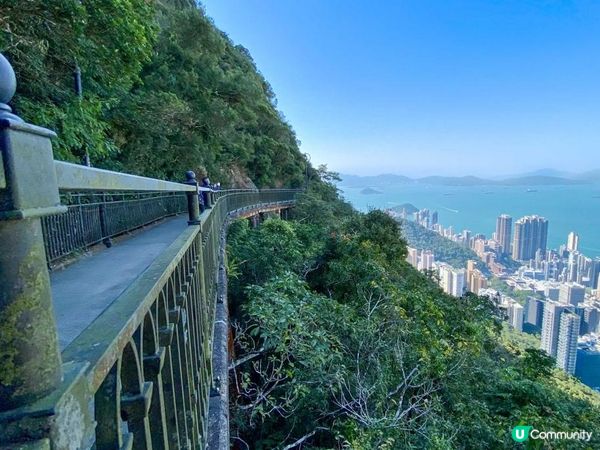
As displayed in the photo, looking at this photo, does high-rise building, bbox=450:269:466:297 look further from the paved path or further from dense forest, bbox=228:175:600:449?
the paved path

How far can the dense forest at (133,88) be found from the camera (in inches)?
212

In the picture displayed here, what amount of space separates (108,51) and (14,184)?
24.0 ft

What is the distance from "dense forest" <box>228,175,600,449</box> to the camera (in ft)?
16.3

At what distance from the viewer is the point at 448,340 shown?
7.85 metres

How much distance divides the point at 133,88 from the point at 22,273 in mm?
14616

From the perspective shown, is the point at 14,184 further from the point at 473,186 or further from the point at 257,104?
the point at 473,186

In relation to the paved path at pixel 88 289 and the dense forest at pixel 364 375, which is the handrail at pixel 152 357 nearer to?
the paved path at pixel 88 289

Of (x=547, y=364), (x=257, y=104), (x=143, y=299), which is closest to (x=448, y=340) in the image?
(x=547, y=364)

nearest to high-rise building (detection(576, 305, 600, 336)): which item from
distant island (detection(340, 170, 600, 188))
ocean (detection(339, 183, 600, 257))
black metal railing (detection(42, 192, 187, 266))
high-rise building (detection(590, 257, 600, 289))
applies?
high-rise building (detection(590, 257, 600, 289))


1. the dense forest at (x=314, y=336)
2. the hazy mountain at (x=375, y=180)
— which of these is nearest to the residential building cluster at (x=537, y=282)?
the dense forest at (x=314, y=336)

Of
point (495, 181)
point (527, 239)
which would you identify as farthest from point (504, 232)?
point (495, 181)

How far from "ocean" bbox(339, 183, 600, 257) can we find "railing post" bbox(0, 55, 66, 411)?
5960 cm

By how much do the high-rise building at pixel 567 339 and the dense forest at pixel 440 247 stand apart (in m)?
28.0

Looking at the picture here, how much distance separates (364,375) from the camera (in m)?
5.61
